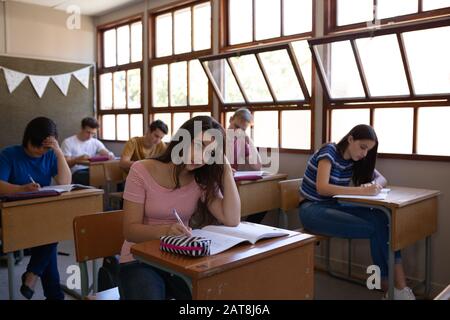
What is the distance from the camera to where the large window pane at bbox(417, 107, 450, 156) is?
9.30 feet

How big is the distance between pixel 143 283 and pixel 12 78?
4.62 meters

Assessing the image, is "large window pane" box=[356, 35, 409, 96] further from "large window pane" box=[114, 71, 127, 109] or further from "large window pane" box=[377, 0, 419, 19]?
"large window pane" box=[114, 71, 127, 109]

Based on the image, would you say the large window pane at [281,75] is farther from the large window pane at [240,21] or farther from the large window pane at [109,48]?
the large window pane at [109,48]

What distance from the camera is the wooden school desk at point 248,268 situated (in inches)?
47.5

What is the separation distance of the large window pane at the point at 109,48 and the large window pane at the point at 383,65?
366 cm

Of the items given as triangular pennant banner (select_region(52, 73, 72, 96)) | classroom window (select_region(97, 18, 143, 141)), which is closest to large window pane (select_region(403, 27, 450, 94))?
classroom window (select_region(97, 18, 143, 141))

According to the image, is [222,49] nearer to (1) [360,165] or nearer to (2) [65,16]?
(1) [360,165]

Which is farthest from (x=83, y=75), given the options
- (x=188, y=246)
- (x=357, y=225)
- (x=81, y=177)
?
(x=188, y=246)

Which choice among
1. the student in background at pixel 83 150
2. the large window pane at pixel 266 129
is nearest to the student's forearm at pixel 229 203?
the large window pane at pixel 266 129

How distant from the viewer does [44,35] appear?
5488 millimetres

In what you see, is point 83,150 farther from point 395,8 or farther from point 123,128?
point 395,8
